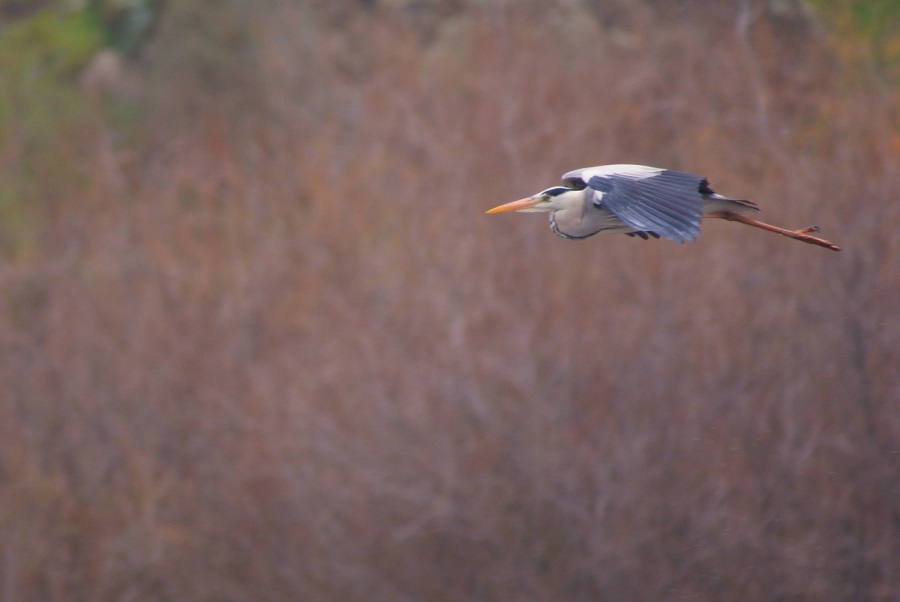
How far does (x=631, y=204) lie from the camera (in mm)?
3207

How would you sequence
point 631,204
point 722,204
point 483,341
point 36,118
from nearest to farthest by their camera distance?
point 631,204, point 722,204, point 483,341, point 36,118

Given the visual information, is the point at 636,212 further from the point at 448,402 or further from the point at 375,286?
the point at 375,286

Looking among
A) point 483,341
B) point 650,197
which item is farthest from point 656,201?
point 483,341

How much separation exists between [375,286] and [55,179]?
5.72 meters

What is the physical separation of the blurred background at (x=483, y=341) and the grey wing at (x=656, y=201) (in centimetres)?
587

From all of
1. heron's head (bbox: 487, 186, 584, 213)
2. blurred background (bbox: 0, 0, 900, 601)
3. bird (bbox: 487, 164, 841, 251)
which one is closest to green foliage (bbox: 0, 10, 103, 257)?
Answer: blurred background (bbox: 0, 0, 900, 601)

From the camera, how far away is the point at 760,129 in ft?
37.1

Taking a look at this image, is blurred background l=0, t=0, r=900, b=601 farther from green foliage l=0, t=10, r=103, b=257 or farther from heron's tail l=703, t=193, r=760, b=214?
heron's tail l=703, t=193, r=760, b=214

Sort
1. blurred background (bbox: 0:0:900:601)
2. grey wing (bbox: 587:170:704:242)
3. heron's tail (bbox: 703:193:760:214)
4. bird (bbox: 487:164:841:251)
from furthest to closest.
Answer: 1. blurred background (bbox: 0:0:900:601)
2. heron's tail (bbox: 703:193:760:214)
3. bird (bbox: 487:164:841:251)
4. grey wing (bbox: 587:170:704:242)

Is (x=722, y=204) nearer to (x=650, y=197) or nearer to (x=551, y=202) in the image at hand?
(x=650, y=197)

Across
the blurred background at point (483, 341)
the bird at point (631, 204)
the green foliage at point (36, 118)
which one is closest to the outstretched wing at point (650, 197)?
the bird at point (631, 204)

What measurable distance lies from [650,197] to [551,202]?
1.19 ft

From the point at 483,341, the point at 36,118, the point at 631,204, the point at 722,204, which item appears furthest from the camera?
the point at 36,118

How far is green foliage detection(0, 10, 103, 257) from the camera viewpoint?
1470 cm
